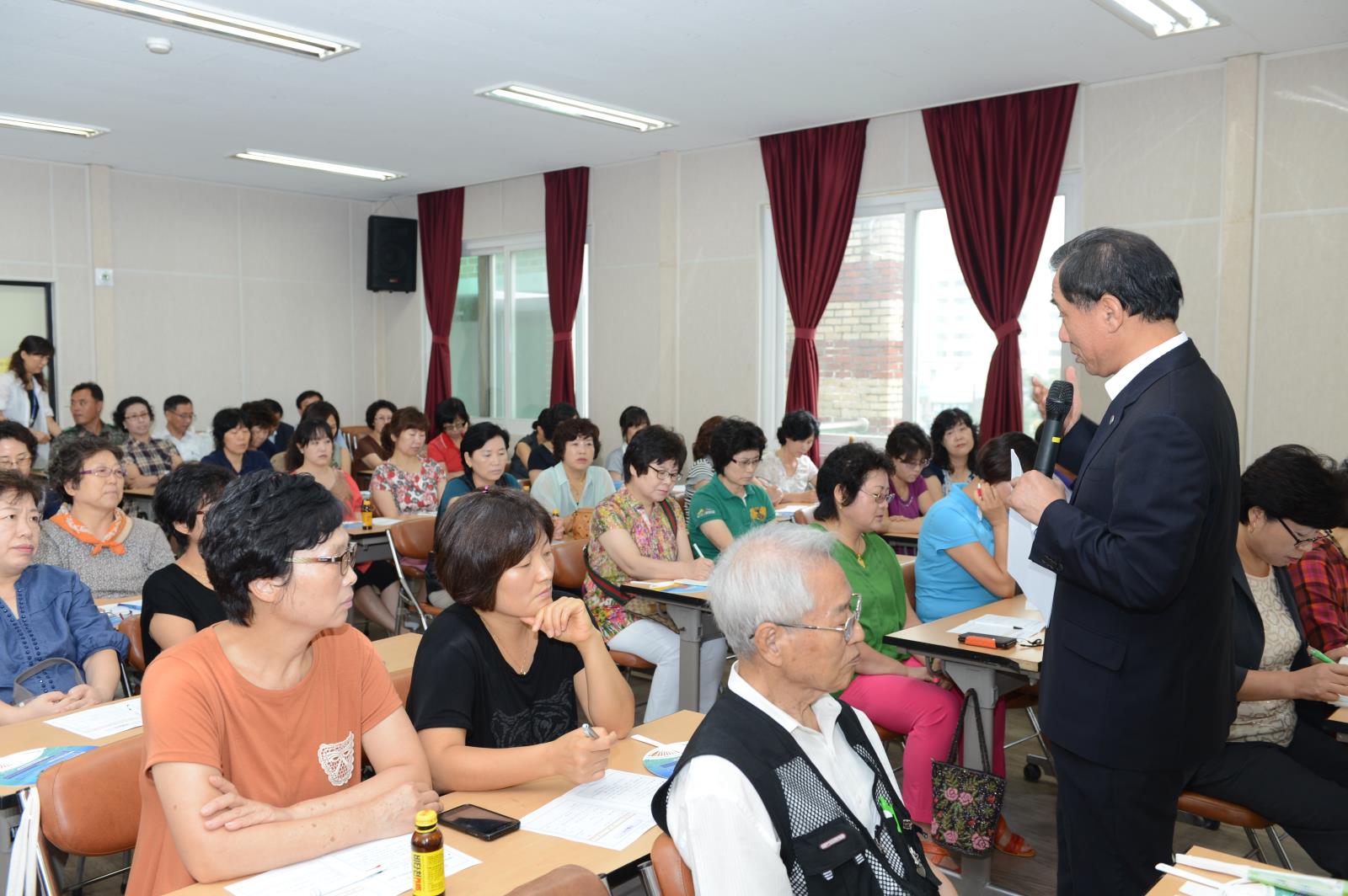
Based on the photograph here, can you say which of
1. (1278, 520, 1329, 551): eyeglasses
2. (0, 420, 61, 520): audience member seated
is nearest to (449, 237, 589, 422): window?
(0, 420, 61, 520): audience member seated

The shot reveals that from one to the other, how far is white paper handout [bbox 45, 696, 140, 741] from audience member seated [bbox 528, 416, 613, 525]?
3.56 metres

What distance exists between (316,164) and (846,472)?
748 centimetres

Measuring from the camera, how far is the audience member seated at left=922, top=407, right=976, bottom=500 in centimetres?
685

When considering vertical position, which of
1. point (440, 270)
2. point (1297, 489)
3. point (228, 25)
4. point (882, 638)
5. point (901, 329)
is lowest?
point (882, 638)

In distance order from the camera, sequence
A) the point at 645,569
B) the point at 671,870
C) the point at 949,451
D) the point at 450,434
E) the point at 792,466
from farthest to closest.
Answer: the point at 450,434 < the point at 792,466 < the point at 949,451 < the point at 645,569 < the point at 671,870

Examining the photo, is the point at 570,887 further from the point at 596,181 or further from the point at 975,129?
the point at 596,181

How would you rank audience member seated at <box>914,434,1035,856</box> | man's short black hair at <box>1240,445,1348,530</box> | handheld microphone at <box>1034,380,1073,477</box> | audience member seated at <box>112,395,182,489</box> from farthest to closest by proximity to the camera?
1. audience member seated at <box>112,395,182,489</box>
2. audience member seated at <box>914,434,1035,856</box>
3. man's short black hair at <box>1240,445,1348,530</box>
4. handheld microphone at <box>1034,380,1073,477</box>

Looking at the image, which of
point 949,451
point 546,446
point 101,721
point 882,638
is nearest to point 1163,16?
point 949,451

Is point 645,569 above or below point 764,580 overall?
below

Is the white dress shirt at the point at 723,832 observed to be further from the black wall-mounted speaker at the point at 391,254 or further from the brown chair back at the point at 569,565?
the black wall-mounted speaker at the point at 391,254

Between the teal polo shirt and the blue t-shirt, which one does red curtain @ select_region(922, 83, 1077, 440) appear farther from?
the blue t-shirt

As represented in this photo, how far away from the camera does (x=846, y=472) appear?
3949 mm

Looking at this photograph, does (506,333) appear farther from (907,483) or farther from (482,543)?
(482,543)

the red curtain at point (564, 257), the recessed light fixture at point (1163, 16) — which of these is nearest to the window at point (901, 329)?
the recessed light fixture at point (1163, 16)
